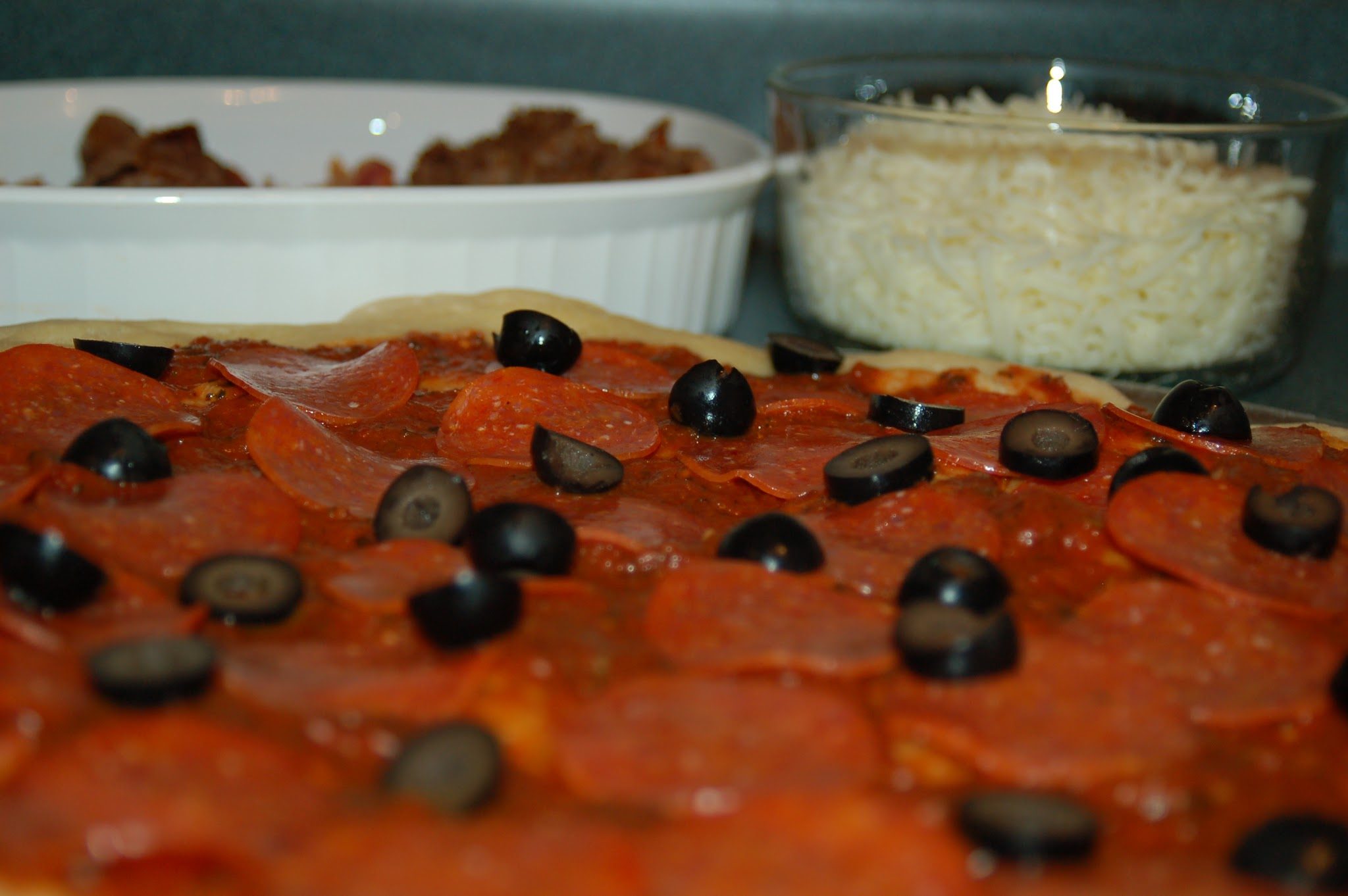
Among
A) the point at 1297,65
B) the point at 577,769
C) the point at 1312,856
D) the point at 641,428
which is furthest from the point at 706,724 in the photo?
the point at 1297,65

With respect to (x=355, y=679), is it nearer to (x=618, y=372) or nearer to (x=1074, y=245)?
(x=618, y=372)

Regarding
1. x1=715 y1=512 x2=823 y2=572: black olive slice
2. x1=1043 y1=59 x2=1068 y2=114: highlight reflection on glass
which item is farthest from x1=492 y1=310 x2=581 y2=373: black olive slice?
x1=1043 y1=59 x2=1068 y2=114: highlight reflection on glass

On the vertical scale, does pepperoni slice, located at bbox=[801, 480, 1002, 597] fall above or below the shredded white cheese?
below

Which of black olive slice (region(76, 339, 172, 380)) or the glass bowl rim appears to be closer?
black olive slice (region(76, 339, 172, 380))

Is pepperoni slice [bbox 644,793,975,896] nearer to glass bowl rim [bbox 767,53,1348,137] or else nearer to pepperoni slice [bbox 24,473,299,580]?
pepperoni slice [bbox 24,473,299,580]

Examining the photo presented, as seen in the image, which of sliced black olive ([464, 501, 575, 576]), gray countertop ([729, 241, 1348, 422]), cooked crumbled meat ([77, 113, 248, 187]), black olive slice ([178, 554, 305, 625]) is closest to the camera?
black olive slice ([178, 554, 305, 625])

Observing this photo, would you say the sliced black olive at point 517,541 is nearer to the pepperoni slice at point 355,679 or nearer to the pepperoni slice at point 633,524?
the pepperoni slice at point 633,524

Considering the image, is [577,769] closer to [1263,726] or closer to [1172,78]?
[1263,726]

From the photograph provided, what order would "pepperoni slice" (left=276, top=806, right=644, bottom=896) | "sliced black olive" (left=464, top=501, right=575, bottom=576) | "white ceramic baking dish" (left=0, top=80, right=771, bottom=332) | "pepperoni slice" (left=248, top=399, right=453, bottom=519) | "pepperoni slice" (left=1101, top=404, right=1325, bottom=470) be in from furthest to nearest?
"white ceramic baking dish" (left=0, top=80, right=771, bottom=332)
"pepperoni slice" (left=1101, top=404, right=1325, bottom=470)
"pepperoni slice" (left=248, top=399, right=453, bottom=519)
"sliced black olive" (left=464, top=501, right=575, bottom=576)
"pepperoni slice" (left=276, top=806, right=644, bottom=896)
